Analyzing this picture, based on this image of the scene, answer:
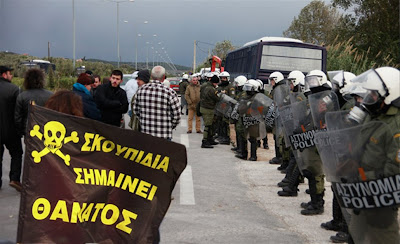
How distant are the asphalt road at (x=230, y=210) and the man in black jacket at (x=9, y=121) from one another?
13.5 inches

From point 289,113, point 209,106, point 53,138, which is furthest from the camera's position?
point 209,106

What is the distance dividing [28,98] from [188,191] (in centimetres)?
279

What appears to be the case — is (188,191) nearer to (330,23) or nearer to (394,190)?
(394,190)

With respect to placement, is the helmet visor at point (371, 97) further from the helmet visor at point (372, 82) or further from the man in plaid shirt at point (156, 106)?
the man in plaid shirt at point (156, 106)

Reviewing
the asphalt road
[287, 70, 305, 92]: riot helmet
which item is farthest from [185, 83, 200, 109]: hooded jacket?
[287, 70, 305, 92]: riot helmet

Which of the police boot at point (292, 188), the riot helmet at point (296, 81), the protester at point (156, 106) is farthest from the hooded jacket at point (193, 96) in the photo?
the protester at point (156, 106)

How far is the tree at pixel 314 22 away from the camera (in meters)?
45.2

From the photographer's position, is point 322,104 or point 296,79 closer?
point 322,104

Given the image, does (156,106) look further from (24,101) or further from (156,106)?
(24,101)

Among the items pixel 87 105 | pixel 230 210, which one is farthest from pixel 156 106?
pixel 230 210

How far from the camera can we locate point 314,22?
150 feet

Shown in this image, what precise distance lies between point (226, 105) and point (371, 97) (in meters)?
10.3

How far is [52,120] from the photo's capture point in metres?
4.63

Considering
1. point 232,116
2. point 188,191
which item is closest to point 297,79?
point 188,191
